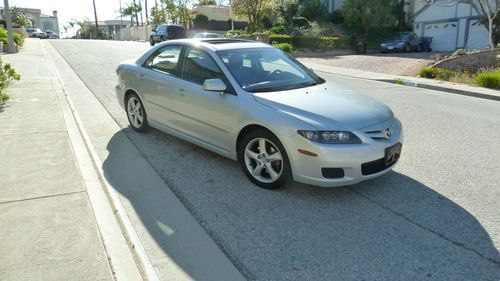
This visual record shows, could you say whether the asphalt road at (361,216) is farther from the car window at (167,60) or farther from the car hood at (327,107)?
the car window at (167,60)

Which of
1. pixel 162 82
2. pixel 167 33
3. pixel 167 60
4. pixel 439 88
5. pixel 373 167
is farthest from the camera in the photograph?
pixel 167 33

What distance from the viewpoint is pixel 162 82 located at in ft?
17.4

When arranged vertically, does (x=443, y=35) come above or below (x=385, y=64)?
above

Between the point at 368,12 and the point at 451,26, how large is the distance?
637cm

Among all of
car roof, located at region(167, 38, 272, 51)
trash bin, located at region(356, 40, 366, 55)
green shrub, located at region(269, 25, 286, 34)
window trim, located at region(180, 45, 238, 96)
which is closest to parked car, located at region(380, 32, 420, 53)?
trash bin, located at region(356, 40, 366, 55)

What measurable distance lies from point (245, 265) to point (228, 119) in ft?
6.09

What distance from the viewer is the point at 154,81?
5.46m

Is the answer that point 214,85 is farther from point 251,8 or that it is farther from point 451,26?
point 451,26

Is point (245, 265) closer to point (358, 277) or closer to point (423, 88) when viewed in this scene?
point (358, 277)

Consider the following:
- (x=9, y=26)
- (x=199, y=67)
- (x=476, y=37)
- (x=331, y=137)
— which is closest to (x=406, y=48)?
(x=476, y=37)

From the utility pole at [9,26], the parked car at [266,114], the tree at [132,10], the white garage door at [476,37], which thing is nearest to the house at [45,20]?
the tree at [132,10]

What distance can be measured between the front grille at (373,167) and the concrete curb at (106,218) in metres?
2.15

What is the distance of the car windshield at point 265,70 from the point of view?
4465mm

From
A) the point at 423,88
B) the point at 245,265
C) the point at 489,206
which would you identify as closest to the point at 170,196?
the point at 245,265
